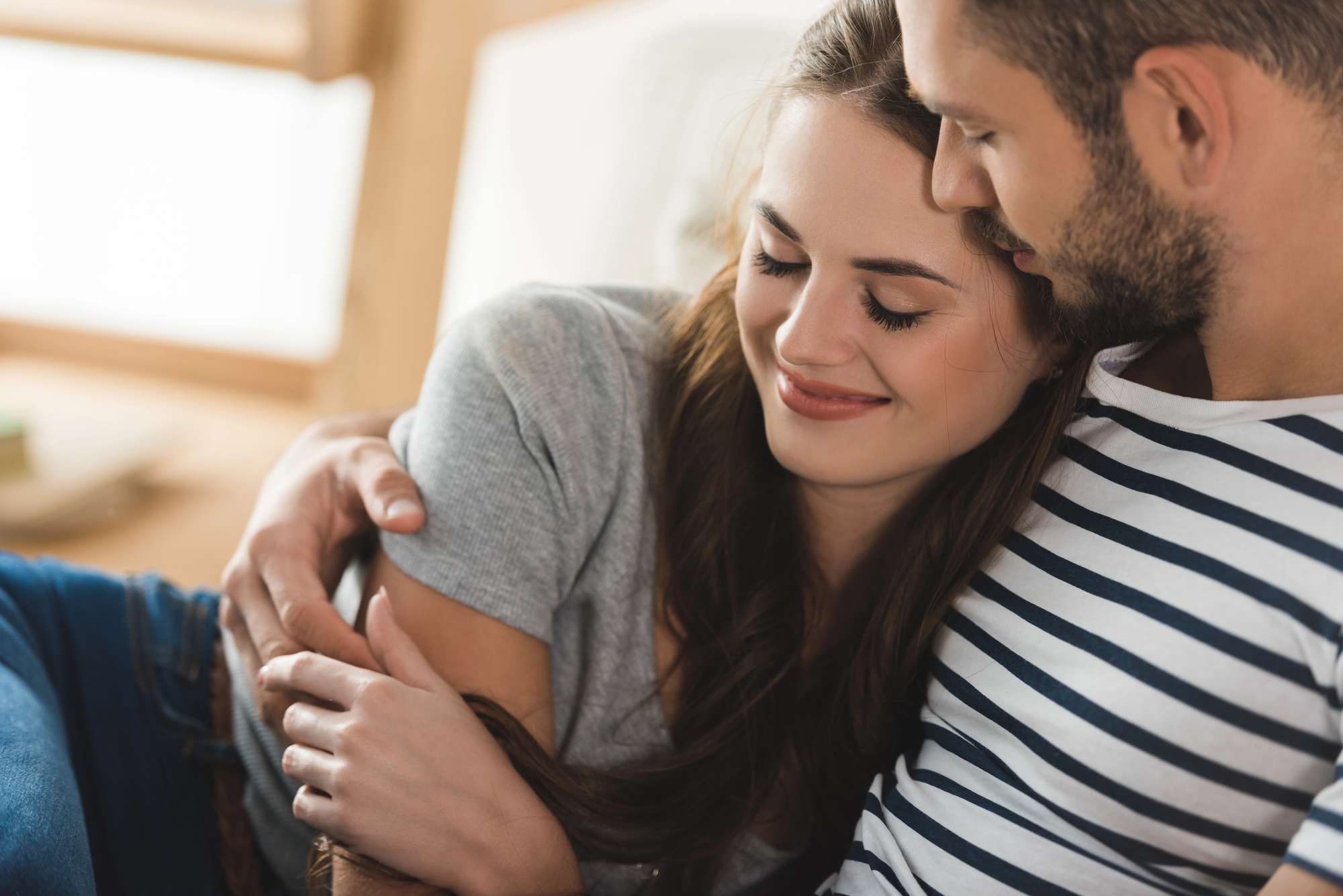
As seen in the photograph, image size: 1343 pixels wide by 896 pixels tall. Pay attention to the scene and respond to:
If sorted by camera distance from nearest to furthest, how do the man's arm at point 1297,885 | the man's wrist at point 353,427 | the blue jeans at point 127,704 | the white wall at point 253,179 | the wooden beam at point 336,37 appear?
the man's arm at point 1297,885 < the blue jeans at point 127,704 < the man's wrist at point 353,427 < the wooden beam at point 336,37 < the white wall at point 253,179

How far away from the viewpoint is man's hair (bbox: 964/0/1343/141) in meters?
0.75

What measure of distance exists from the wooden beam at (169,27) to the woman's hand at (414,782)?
1.44 meters

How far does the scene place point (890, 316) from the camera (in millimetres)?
933

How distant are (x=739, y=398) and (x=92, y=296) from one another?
84.7 inches

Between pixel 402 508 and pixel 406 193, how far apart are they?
107 centimetres

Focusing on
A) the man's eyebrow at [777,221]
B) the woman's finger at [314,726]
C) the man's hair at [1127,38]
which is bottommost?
the woman's finger at [314,726]

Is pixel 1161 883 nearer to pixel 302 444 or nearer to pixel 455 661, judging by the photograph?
pixel 455 661

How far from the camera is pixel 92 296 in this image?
105 inches

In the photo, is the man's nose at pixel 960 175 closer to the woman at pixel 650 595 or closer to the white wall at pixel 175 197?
the woman at pixel 650 595

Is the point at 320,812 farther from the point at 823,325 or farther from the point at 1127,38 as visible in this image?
the point at 1127,38

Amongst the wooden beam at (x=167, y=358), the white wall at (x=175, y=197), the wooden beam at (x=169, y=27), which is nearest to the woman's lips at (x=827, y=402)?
the wooden beam at (x=169, y=27)

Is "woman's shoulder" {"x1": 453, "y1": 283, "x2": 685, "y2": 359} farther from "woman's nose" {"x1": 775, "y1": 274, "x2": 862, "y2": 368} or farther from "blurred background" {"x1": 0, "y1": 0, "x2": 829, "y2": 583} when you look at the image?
"blurred background" {"x1": 0, "y1": 0, "x2": 829, "y2": 583}

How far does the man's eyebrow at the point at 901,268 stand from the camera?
0.90 meters

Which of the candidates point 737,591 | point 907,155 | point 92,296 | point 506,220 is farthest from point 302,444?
point 92,296
